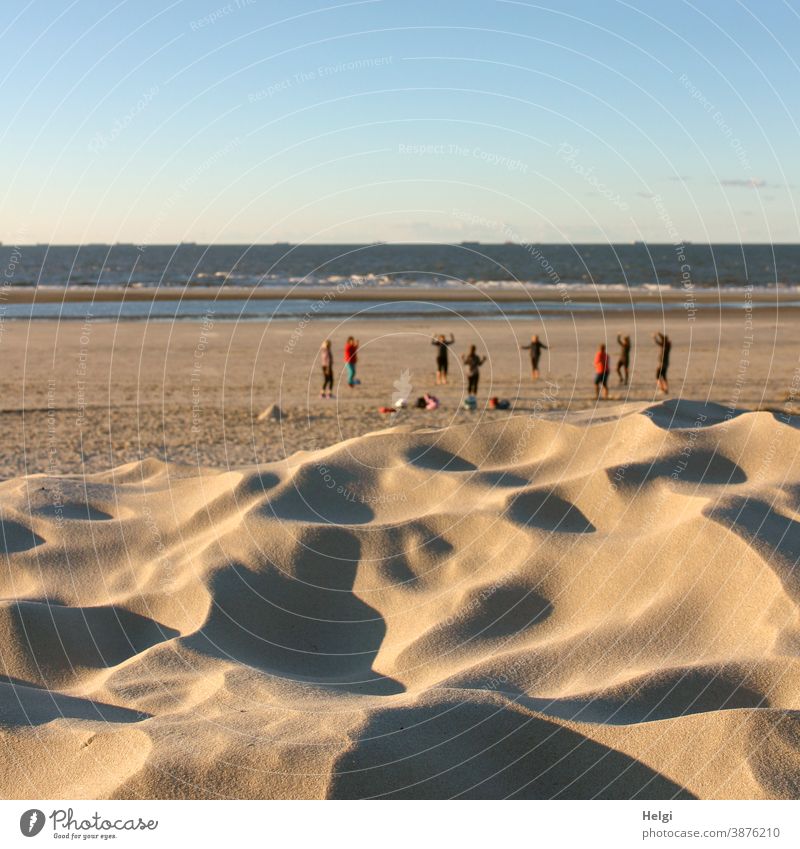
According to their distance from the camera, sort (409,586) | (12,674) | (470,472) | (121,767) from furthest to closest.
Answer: (470,472) < (409,586) < (12,674) < (121,767)

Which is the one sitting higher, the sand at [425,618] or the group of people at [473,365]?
the group of people at [473,365]

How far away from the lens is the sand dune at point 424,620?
15.8ft

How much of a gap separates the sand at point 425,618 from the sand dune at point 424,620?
18mm

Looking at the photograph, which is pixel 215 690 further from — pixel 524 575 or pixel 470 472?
pixel 470 472

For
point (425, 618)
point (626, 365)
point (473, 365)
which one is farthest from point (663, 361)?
point (425, 618)

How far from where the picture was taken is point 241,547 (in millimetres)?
7773

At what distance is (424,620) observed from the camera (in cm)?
691

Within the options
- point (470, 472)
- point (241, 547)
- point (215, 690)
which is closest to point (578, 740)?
point (215, 690)

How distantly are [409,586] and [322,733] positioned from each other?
255 cm
